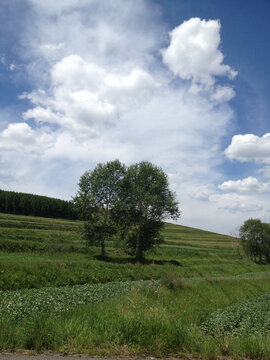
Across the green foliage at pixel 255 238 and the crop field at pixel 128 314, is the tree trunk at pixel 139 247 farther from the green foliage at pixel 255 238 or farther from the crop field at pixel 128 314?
the green foliage at pixel 255 238

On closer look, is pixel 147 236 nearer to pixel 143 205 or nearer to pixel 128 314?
pixel 143 205

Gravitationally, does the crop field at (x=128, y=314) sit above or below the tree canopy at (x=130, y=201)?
below

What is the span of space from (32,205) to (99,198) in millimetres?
78735

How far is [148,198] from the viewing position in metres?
46.5

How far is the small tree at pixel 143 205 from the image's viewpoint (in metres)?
48.0

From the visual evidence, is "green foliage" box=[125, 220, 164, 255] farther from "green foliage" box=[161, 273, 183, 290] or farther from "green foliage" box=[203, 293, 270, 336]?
"green foliage" box=[203, 293, 270, 336]

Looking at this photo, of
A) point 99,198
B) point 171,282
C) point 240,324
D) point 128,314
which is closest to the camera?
point 128,314

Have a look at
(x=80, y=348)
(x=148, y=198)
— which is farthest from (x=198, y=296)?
(x=148, y=198)

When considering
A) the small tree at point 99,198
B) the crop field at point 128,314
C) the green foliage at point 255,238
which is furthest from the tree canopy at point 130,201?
the green foliage at point 255,238

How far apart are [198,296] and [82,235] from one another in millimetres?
29305

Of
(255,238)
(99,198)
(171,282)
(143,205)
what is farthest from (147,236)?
(255,238)

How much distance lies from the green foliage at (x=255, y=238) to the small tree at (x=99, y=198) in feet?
175

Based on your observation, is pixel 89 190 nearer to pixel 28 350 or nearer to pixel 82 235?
pixel 82 235

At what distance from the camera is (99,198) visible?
4794 cm
